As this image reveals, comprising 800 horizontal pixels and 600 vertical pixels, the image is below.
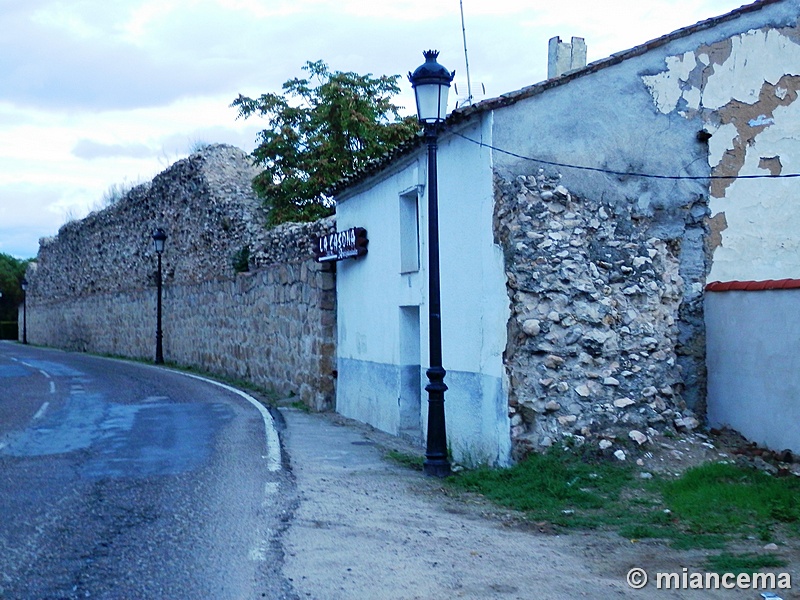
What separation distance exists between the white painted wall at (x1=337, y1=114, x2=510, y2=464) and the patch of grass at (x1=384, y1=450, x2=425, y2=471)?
508 mm

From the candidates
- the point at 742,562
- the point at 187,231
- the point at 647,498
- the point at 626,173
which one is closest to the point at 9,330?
the point at 187,231

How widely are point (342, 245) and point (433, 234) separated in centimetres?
585

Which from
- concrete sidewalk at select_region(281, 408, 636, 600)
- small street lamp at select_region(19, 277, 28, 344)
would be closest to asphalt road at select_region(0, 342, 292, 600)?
concrete sidewalk at select_region(281, 408, 636, 600)

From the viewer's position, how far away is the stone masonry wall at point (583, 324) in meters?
10.2

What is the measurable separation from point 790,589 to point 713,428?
4.96 meters

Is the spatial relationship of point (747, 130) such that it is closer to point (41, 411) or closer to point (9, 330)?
point (41, 411)

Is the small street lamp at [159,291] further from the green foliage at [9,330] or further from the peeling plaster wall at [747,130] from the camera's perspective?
the green foliage at [9,330]

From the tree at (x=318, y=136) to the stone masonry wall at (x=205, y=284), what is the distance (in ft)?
3.42

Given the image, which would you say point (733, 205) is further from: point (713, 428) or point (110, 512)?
point (110, 512)

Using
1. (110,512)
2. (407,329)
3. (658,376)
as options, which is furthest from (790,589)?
(407,329)

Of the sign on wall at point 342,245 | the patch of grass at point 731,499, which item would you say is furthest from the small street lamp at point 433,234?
the sign on wall at point 342,245

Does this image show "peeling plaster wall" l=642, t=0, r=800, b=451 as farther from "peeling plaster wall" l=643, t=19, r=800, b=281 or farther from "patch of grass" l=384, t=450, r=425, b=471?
"patch of grass" l=384, t=450, r=425, b=471

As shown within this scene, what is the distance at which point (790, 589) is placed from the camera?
6012 mm

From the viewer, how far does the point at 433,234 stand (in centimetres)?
1076
